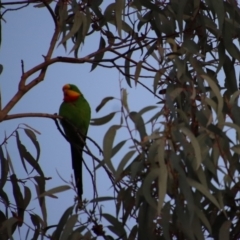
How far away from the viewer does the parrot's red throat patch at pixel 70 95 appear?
2.92 metres

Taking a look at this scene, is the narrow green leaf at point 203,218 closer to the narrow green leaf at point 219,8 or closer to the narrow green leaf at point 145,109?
the narrow green leaf at point 145,109

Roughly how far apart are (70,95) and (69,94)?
0.04ft

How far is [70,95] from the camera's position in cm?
297

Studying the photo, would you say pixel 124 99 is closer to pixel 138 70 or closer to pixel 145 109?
pixel 145 109

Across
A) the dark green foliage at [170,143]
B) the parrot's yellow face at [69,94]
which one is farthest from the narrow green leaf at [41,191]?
the parrot's yellow face at [69,94]

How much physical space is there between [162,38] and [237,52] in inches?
8.7

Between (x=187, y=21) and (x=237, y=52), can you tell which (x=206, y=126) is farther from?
(x=187, y=21)

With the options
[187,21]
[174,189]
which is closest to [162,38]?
[187,21]

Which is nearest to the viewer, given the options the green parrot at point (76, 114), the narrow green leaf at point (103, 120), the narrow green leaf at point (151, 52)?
the narrow green leaf at point (103, 120)

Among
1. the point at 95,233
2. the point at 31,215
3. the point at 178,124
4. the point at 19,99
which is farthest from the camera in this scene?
the point at 31,215

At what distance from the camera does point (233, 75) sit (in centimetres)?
200

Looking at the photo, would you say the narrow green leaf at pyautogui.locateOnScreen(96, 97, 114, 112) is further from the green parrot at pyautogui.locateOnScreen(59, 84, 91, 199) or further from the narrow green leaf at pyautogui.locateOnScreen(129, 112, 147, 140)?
the green parrot at pyautogui.locateOnScreen(59, 84, 91, 199)

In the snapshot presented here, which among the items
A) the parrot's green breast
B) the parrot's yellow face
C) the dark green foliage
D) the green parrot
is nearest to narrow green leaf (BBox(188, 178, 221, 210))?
the dark green foliage

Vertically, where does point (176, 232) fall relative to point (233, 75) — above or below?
below
